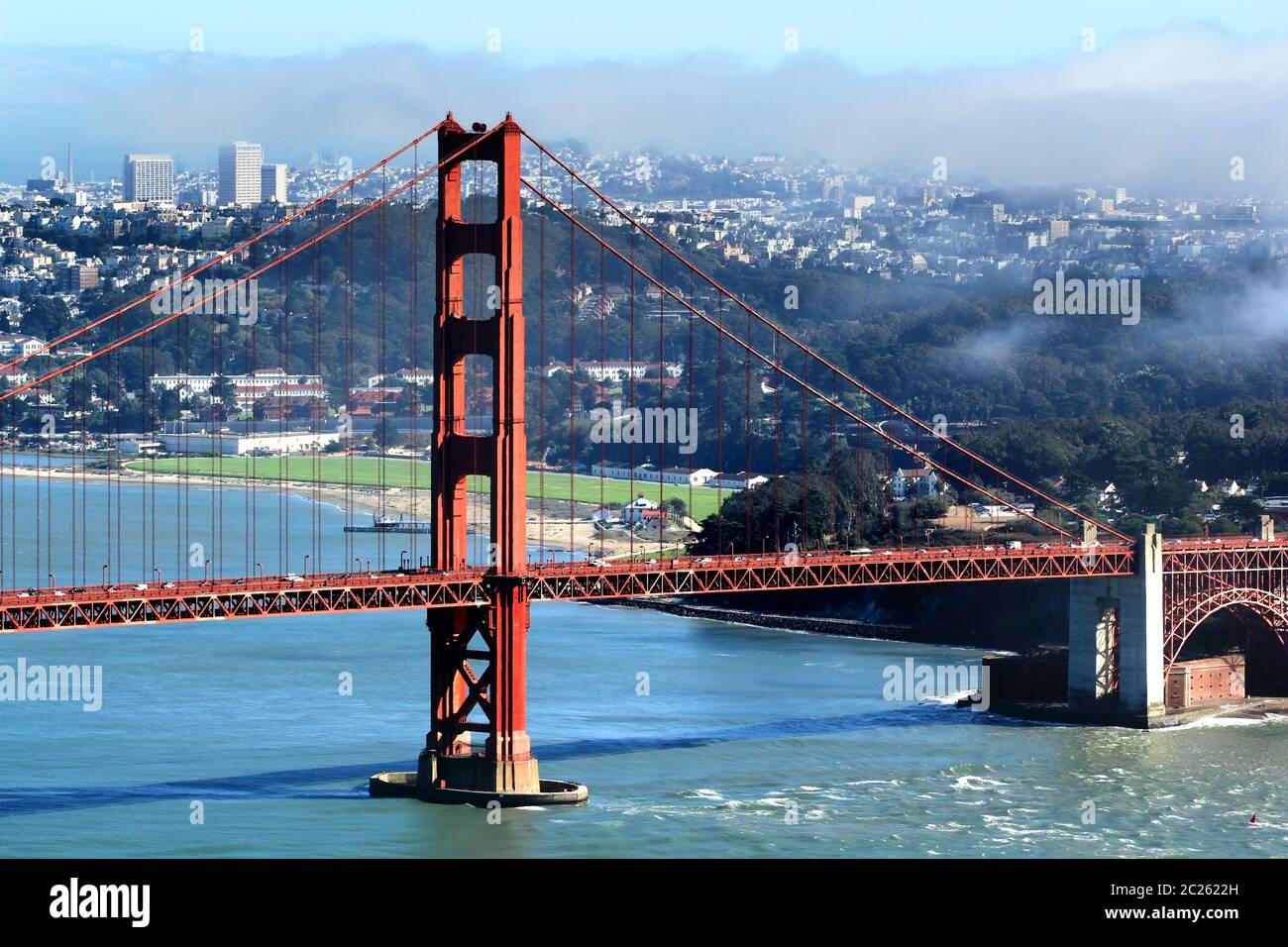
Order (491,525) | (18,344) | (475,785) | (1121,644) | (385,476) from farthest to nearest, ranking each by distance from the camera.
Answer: (18,344) → (385,476) → (1121,644) → (491,525) → (475,785)

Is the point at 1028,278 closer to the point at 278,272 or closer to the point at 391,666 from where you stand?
the point at 278,272

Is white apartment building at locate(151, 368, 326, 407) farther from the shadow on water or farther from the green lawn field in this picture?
the shadow on water

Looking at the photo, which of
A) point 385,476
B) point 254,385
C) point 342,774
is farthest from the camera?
point 254,385

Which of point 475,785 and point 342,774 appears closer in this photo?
point 475,785

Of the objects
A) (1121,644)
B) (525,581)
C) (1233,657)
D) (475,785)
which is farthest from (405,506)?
(475,785)

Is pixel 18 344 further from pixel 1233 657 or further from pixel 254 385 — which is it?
pixel 1233 657

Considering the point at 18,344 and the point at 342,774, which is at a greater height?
the point at 18,344

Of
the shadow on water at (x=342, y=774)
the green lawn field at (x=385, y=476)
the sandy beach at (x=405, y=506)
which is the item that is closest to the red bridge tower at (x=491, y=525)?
the shadow on water at (x=342, y=774)
